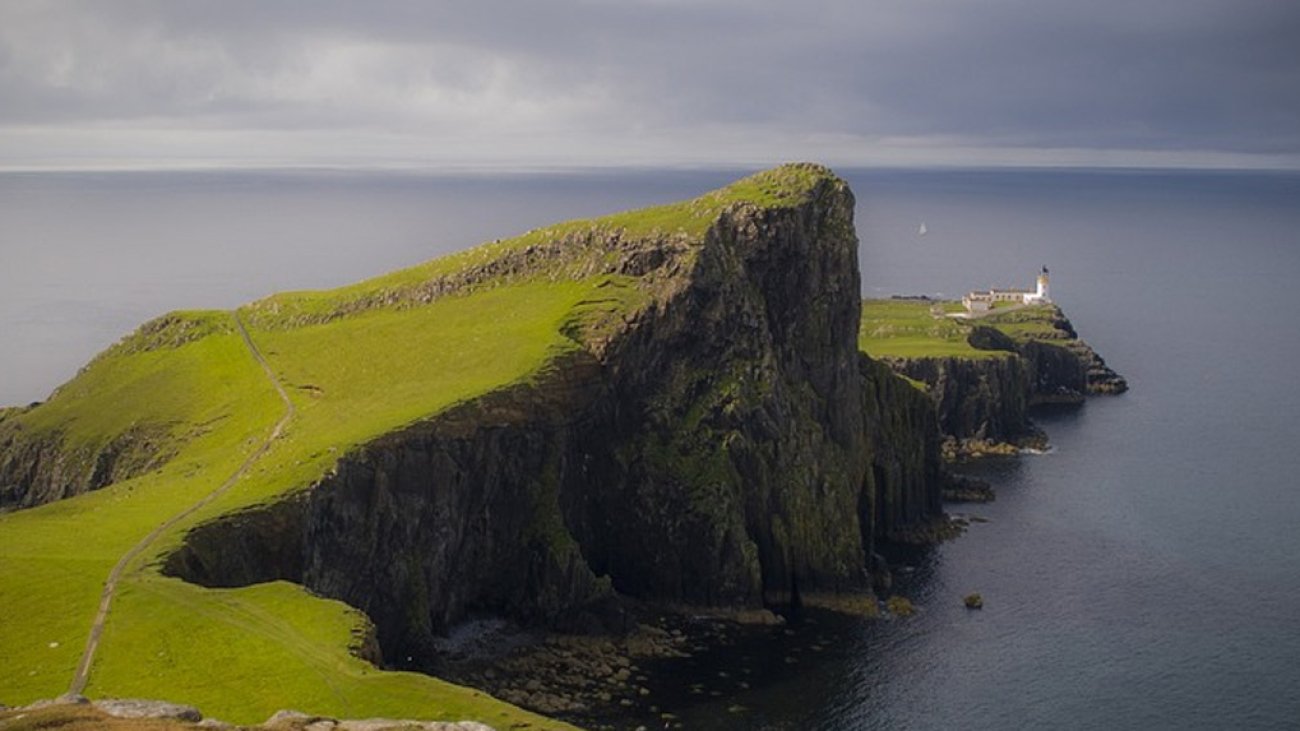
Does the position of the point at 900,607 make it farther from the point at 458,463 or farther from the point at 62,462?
the point at 62,462

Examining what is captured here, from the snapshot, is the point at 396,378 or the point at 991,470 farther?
the point at 991,470

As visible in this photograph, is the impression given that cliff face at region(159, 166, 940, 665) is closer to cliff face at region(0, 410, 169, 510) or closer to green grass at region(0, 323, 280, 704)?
green grass at region(0, 323, 280, 704)

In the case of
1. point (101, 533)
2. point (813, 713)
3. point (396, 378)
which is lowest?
point (813, 713)

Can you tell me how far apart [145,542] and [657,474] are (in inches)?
1786

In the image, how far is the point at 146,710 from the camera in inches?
1977

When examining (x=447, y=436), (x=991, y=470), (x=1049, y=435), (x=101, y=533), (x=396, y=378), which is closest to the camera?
(x=101, y=533)

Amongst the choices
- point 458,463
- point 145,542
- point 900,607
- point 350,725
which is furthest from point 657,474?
point 350,725

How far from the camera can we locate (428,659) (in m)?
93.8

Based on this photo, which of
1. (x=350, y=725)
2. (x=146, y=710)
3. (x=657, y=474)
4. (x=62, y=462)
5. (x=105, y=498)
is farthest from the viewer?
(x=62, y=462)

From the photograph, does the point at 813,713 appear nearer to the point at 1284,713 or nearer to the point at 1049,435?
the point at 1284,713

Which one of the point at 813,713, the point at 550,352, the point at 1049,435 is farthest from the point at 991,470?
the point at 813,713

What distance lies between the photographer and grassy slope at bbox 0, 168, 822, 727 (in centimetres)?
6606

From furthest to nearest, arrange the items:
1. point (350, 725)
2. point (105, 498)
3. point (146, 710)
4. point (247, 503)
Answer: point (105, 498)
point (247, 503)
point (350, 725)
point (146, 710)

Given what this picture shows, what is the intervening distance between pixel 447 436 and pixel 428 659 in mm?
17555
